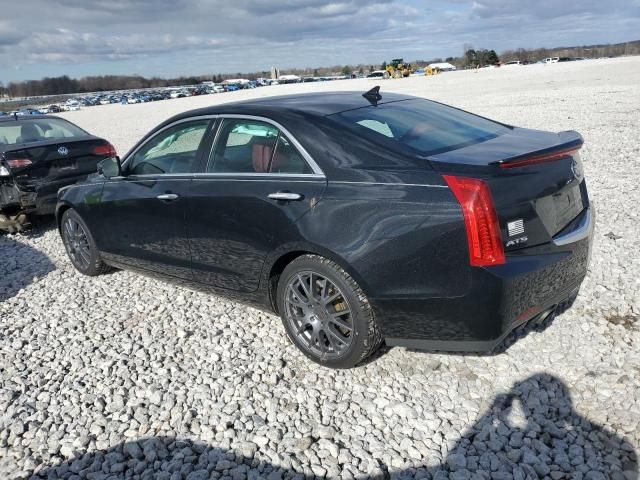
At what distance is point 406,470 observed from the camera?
270 cm

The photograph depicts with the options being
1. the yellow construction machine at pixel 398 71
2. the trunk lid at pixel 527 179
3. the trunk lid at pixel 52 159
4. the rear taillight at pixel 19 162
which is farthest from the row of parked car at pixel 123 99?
the trunk lid at pixel 527 179

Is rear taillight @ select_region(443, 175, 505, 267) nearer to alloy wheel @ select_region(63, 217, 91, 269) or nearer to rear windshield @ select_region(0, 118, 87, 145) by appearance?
alloy wheel @ select_region(63, 217, 91, 269)

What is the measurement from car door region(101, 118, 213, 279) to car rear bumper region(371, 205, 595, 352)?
190cm

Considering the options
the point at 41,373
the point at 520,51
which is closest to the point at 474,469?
the point at 41,373

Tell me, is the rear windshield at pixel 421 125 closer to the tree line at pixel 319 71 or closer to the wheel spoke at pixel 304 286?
the wheel spoke at pixel 304 286

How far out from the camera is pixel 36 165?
707 centimetres

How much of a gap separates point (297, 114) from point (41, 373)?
2.58 m

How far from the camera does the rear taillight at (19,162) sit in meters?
6.97

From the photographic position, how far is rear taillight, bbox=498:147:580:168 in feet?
9.64

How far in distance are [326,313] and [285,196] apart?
0.79 metres

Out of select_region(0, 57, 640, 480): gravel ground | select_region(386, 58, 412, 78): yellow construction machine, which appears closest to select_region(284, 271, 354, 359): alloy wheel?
select_region(0, 57, 640, 480): gravel ground

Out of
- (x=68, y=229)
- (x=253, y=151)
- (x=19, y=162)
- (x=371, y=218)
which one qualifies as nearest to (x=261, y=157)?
(x=253, y=151)

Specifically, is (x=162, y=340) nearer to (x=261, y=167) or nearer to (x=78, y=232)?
(x=261, y=167)

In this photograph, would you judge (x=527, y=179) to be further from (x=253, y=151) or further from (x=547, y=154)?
(x=253, y=151)
